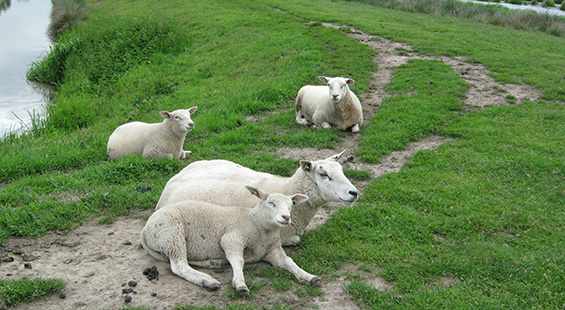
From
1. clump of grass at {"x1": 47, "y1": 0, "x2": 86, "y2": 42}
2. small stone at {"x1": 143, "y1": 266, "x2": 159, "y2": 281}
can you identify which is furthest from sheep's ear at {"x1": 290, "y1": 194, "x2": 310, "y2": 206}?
clump of grass at {"x1": 47, "y1": 0, "x2": 86, "y2": 42}

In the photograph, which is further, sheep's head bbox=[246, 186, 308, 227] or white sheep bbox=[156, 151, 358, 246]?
white sheep bbox=[156, 151, 358, 246]

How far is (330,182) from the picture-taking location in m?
5.68

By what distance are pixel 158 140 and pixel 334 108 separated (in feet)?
12.0

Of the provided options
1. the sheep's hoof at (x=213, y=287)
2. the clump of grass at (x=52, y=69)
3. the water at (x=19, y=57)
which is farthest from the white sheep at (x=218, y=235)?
the clump of grass at (x=52, y=69)

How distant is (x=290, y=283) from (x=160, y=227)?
57.2 inches

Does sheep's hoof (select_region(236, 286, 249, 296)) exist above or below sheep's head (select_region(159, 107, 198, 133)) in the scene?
below

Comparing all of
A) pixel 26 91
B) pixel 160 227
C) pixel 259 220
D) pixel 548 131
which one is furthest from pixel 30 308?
pixel 26 91

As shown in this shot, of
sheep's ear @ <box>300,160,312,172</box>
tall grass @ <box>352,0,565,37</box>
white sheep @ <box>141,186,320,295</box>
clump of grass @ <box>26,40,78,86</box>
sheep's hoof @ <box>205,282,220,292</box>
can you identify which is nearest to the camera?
sheep's hoof @ <box>205,282,220,292</box>

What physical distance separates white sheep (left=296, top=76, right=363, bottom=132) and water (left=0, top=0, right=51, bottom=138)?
22.9 ft

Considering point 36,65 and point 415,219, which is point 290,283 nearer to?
point 415,219

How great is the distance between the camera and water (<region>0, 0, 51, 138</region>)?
14883 millimetres

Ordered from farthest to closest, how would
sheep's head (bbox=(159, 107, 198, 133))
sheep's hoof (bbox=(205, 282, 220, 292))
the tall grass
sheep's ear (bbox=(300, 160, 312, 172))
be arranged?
the tall grass, sheep's head (bbox=(159, 107, 198, 133)), sheep's ear (bbox=(300, 160, 312, 172)), sheep's hoof (bbox=(205, 282, 220, 292))

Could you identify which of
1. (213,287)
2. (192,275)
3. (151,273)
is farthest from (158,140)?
(213,287)

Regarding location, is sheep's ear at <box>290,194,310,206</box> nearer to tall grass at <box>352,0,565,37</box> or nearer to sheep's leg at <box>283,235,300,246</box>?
sheep's leg at <box>283,235,300,246</box>
